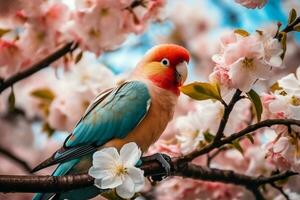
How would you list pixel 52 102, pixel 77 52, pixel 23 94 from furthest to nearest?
1. pixel 23 94
2. pixel 52 102
3. pixel 77 52

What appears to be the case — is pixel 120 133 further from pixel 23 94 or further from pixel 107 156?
pixel 23 94

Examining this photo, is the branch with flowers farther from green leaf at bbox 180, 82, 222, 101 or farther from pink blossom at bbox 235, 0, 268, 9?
pink blossom at bbox 235, 0, 268, 9

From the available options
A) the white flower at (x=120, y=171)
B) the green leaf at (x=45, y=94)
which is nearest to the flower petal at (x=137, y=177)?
the white flower at (x=120, y=171)

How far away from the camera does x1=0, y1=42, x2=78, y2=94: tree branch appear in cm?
129

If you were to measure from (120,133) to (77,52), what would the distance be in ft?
1.52

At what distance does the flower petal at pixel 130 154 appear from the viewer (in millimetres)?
927

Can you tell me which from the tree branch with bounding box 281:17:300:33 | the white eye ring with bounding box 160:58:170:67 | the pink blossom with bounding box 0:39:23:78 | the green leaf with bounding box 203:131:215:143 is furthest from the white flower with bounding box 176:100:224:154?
the pink blossom with bounding box 0:39:23:78

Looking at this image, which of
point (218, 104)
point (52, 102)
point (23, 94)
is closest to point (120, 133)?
point (218, 104)

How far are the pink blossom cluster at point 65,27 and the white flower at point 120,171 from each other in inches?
17.7

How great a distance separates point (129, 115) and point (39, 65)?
13.4 inches

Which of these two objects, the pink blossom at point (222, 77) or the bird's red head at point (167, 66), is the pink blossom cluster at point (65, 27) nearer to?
the bird's red head at point (167, 66)

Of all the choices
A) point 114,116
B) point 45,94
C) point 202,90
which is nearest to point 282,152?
point 202,90

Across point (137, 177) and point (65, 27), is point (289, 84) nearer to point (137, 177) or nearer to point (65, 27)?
point (137, 177)

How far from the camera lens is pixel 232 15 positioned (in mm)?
2275
